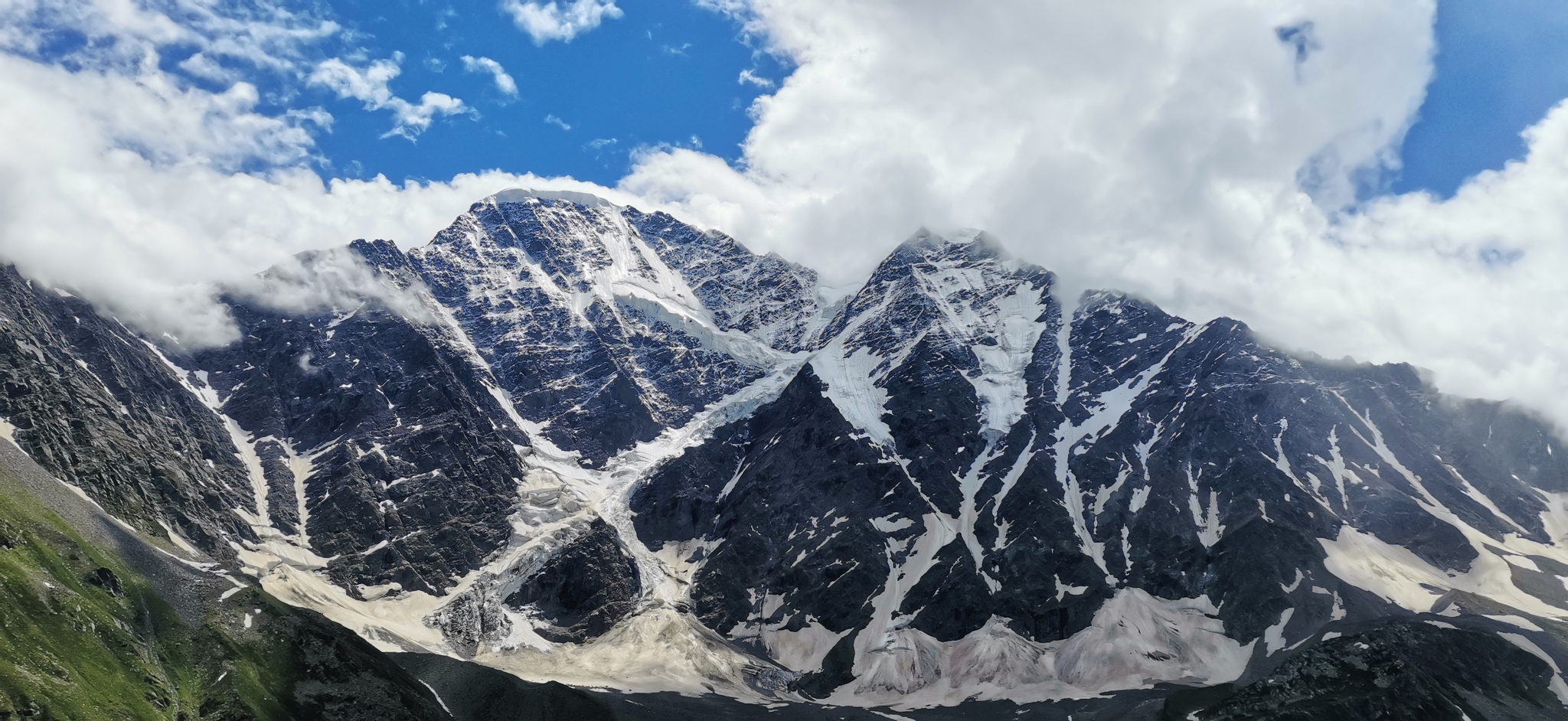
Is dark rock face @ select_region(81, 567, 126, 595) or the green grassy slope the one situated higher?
dark rock face @ select_region(81, 567, 126, 595)

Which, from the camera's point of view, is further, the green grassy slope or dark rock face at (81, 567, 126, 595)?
dark rock face at (81, 567, 126, 595)

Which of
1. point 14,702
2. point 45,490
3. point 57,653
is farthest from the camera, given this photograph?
point 45,490

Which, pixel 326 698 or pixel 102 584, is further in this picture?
pixel 326 698

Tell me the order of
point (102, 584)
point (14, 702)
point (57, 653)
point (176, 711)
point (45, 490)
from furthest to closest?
1. point (45, 490)
2. point (102, 584)
3. point (176, 711)
4. point (57, 653)
5. point (14, 702)

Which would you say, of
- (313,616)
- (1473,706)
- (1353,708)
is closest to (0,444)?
(313,616)

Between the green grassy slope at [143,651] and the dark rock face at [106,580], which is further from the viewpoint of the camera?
the dark rock face at [106,580]

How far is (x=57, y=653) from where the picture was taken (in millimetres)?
136375

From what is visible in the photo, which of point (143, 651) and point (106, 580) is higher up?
point (106, 580)

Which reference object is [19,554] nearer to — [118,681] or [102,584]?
[102,584]

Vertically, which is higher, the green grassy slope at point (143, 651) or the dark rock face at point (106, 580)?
the dark rock face at point (106, 580)

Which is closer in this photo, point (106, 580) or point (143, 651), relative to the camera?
point (143, 651)

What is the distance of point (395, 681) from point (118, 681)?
2176 inches

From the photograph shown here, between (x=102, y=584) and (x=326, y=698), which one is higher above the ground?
(x=102, y=584)

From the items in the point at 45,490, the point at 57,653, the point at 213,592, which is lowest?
the point at 57,653
